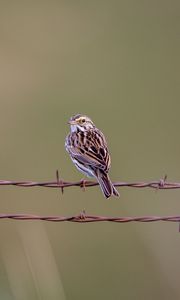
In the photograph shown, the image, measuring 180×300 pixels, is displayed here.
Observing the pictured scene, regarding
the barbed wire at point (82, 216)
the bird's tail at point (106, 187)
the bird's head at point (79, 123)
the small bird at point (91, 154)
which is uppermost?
the bird's head at point (79, 123)

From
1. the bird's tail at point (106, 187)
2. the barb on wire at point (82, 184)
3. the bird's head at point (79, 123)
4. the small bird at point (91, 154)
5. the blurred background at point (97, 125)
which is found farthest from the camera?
the blurred background at point (97, 125)

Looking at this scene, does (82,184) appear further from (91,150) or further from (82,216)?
(91,150)

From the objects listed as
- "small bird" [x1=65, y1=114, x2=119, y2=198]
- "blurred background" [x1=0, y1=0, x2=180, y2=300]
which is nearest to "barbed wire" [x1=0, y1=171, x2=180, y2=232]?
"blurred background" [x1=0, y1=0, x2=180, y2=300]

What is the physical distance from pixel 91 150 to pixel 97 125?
522 centimetres

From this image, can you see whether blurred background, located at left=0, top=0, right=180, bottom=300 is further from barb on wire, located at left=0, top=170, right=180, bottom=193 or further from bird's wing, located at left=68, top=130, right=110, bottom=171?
bird's wing, located at left=68, top=130, right=110, bottom=171

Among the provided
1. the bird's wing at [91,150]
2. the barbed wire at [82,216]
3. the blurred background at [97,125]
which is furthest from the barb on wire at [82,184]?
the bird's wing at [91,150]

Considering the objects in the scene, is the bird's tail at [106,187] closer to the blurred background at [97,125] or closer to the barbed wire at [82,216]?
the barbed wire at [82,216]

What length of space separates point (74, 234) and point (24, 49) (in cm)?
650

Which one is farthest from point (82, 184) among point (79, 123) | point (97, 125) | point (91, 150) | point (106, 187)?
point (97, 125)

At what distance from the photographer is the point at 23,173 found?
1224cm

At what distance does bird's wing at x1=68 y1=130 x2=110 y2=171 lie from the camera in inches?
333

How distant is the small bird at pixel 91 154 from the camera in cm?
824

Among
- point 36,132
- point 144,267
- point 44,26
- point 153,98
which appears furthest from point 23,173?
point 44,26

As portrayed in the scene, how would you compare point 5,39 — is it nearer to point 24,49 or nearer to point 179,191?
point 24,49
